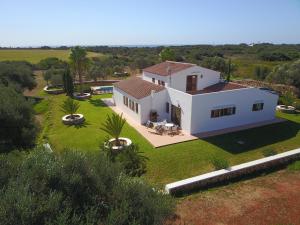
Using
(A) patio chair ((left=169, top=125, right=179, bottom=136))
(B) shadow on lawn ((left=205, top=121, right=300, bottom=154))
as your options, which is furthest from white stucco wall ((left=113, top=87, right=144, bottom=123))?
(B) shadow on lawn ((left=205, top=121, right=300, bottom=154))

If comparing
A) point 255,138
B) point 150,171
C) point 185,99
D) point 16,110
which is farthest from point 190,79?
point 16,110

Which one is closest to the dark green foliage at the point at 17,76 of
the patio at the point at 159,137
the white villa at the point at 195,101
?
the white villa at the point at 195,101

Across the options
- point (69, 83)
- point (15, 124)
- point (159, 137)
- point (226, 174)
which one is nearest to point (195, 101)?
point (159, 137)

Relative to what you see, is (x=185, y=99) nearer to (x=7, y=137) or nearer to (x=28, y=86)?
(x=7, y=137)

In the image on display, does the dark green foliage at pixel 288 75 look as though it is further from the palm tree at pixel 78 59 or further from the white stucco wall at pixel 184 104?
the palm tree at pixel 78 59

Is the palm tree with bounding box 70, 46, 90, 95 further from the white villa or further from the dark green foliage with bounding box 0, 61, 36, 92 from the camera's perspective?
the white villa

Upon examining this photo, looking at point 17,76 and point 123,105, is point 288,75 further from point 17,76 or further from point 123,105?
point 17,76
